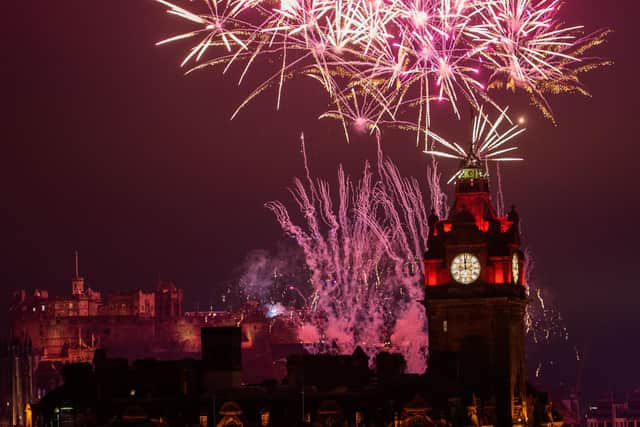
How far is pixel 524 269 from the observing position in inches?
4237

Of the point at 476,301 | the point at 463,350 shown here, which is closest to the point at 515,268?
the point at 476,301

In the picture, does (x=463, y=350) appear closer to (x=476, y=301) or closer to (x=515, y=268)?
(x=476, y=301)

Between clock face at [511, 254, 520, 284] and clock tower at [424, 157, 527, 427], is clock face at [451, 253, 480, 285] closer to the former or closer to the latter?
clock tower at [424, 157, 527, 427]

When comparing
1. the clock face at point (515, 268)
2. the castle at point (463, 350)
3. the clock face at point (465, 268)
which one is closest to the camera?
the castle at point (463, 350)

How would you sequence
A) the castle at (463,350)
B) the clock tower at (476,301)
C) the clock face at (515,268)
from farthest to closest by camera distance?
the clock face at (515,268), the clock tower at (476,301), the castle at (463,350)

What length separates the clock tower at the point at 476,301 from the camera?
10300cm

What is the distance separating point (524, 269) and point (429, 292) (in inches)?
278

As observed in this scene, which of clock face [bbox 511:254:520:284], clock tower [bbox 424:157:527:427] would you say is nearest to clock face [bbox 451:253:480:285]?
clock tower [bbox 424:157:527:427]

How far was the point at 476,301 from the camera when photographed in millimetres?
103188

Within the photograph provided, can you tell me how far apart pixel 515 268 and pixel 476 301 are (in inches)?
140

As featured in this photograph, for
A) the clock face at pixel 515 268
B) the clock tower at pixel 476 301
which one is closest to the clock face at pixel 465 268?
the clock tower at pixel 476 301

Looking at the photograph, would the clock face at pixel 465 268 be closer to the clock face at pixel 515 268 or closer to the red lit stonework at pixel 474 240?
the red lit stonework at pixel 474 240

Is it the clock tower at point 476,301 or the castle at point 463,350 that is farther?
the clock tower at point 476,301

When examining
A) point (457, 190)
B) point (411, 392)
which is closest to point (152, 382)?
point (411, 392)
